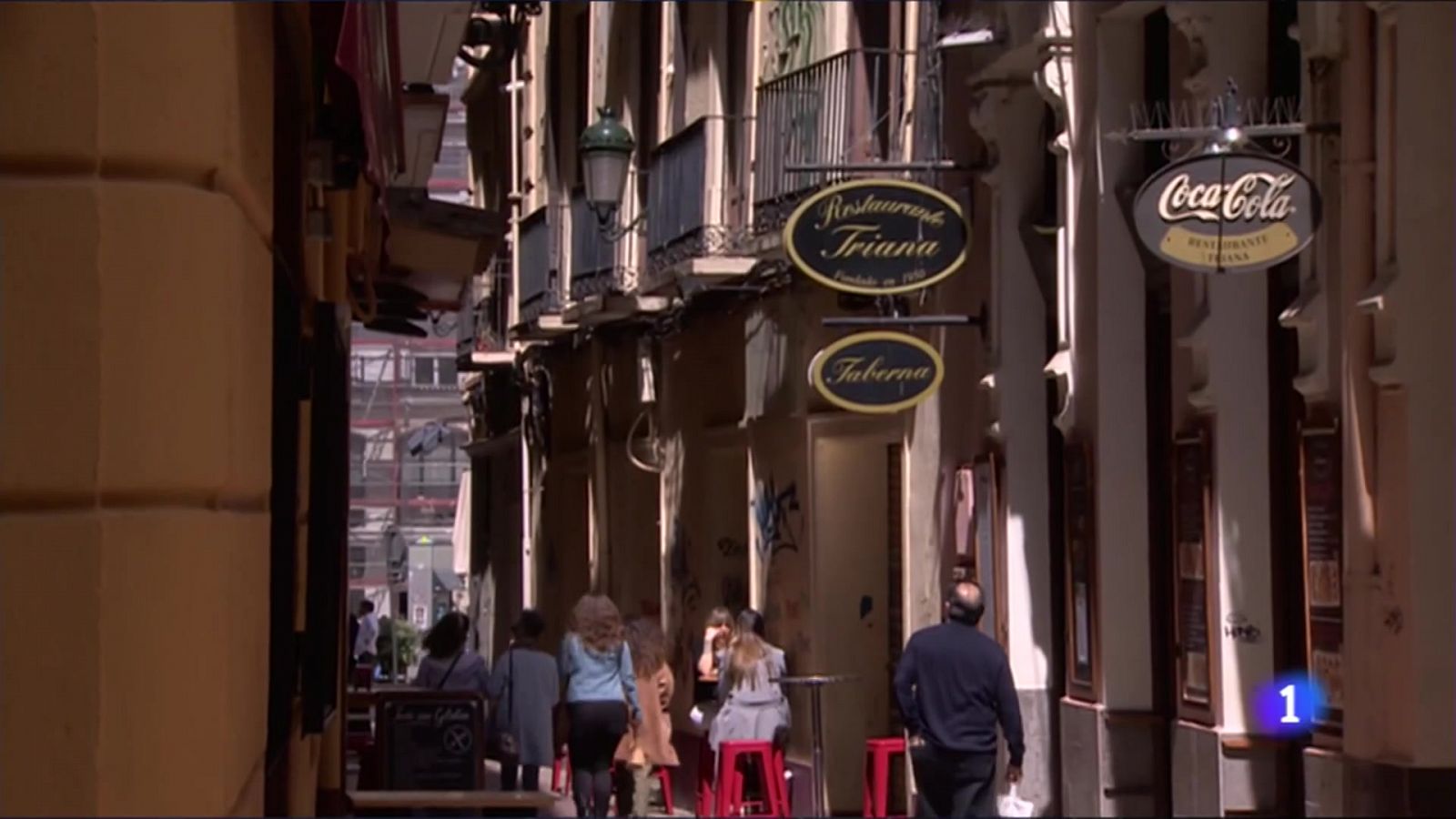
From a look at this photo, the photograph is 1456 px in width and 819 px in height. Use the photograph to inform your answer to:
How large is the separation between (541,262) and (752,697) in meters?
10.4

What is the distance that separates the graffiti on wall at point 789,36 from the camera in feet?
63.5

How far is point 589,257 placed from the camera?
80.0 feet

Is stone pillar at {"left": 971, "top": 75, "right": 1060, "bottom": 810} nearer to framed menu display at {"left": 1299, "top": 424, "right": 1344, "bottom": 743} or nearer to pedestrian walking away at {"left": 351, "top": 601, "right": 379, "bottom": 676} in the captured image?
framed menu display at {"left": 1299, "top": 424, "right": 1344, "bottom": 743}

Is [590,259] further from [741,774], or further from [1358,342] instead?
[1358,342]

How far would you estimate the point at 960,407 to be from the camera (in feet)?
55.9

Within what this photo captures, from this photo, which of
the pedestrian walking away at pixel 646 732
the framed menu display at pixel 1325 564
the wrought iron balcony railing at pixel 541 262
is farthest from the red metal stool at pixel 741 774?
the wrought iron balcony railing at pixel 541 262

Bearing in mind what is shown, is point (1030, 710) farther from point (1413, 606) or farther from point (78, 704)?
point (78, 704)

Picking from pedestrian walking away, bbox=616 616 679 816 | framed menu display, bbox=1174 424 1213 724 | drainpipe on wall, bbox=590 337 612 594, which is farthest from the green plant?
framed menu display, bbox=1174 424 1213 724

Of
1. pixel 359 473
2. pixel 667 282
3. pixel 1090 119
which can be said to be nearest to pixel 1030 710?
pixel 1090 119

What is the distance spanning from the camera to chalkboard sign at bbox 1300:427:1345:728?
11172 millimetres

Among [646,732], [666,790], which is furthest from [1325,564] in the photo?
[666,790]

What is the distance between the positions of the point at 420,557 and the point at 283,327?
32597mm

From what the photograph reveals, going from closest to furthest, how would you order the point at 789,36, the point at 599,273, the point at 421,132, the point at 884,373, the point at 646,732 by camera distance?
the point at 421,132, the point at 884,373, the point at 646,732, the point at 789,36, the point at 599,273

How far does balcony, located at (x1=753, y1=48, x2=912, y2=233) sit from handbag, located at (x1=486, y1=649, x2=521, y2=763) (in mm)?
3937
